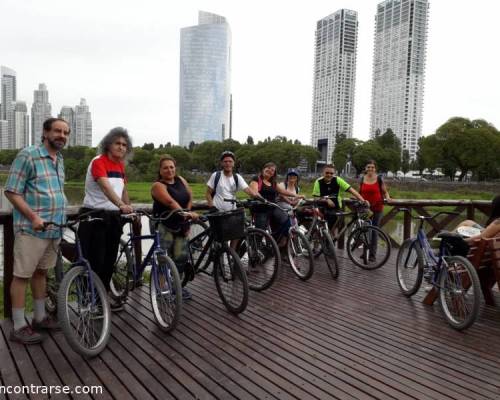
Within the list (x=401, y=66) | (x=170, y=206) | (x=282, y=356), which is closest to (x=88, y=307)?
(x=170, y=206)

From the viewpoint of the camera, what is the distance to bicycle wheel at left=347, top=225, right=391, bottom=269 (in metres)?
5.67

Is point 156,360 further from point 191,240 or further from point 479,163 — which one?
point 479,163

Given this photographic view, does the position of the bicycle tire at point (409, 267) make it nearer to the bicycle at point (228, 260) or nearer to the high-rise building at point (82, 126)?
the bicycle at point (228, 260)

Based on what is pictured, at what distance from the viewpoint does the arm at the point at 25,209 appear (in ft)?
9.04

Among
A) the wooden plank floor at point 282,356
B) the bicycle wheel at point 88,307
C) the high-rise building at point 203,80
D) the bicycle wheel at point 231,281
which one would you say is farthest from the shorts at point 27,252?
the high-rise building at point 203,80

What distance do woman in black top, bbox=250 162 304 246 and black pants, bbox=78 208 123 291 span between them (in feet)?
7.08

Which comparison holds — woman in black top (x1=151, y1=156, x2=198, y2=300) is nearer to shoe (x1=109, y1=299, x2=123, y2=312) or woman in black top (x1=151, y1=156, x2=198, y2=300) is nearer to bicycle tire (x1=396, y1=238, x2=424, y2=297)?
shoe (x1=109, y1=299, x2=123, y2=312)

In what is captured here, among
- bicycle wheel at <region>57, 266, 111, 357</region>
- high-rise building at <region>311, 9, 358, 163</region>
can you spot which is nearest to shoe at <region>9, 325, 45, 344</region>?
bicycle wheel at <region>57, 266, 111, 357</region>

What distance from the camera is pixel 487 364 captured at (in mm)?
2994

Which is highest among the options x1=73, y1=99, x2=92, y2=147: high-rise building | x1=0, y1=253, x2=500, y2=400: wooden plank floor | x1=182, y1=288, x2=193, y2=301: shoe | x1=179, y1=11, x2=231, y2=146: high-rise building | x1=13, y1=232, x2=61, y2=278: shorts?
x1=179, y1=11, x2=231, y2=146: high-rise building

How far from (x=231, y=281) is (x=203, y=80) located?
104297mm

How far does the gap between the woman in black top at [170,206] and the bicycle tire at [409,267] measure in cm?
234

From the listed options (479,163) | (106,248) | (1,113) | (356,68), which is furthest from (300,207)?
(1,113)

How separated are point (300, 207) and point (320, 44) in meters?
113
